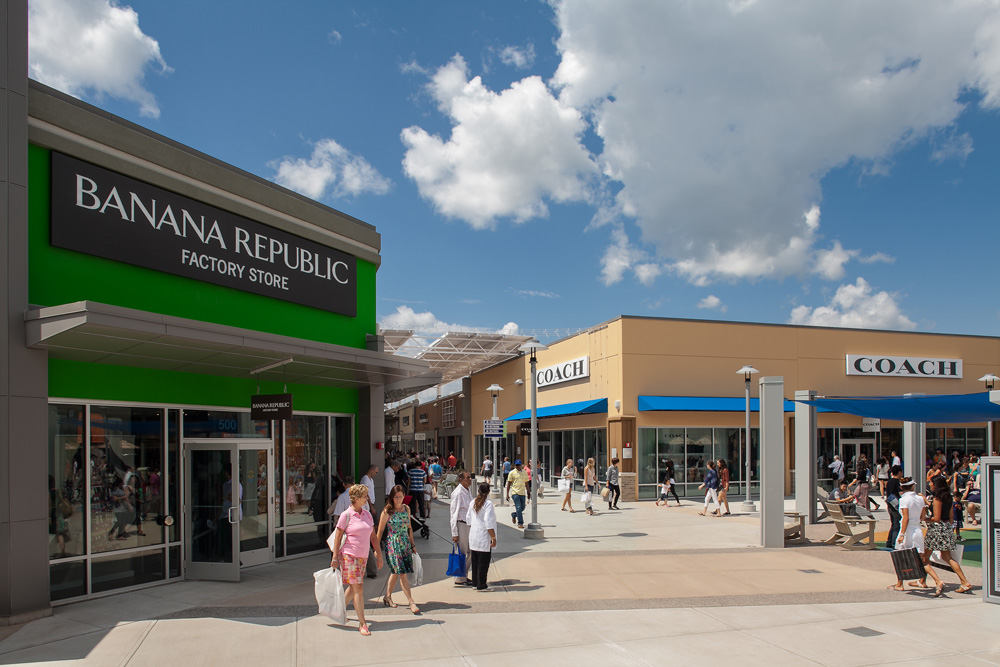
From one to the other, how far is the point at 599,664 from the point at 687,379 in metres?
20.5

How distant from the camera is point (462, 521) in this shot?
34.8 ft

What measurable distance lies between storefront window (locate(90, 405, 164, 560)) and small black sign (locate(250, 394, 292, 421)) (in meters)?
1.38

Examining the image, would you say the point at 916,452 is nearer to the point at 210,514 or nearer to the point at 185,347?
the point at 210,514

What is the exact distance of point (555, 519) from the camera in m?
19.7

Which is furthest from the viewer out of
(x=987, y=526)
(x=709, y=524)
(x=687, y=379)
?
(x=687, y=379)

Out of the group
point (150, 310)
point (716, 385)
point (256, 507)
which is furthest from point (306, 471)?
point (716, 385)

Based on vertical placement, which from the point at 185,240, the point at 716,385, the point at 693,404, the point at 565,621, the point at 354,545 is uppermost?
the point at 185,240

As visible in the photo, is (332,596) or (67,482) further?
(67,482)

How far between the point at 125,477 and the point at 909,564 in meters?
11.1

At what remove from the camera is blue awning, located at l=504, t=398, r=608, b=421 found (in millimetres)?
26763

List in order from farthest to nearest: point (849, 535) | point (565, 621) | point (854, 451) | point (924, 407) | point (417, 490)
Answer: point (854, 451), point (417, 490), point (924, 407), point (849, 535), point (565, 621)

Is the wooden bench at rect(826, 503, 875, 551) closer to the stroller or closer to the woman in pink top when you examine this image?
the stroller

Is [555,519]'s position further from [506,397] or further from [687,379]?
[506,397]

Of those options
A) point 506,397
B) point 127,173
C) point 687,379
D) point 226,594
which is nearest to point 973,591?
point 226,594
